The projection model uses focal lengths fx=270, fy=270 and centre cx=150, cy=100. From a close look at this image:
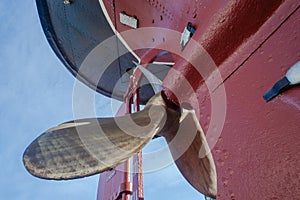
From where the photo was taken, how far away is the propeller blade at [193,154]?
4.42 ft

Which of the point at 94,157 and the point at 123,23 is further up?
the point at 123,23

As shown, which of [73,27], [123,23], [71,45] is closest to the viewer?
[123,23]

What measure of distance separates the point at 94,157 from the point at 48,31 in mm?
2204

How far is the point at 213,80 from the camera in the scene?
3.60ft

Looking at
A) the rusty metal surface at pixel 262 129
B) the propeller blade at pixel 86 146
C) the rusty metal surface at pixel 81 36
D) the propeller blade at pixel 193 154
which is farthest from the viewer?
the rusty metal surface at pixel 81 36

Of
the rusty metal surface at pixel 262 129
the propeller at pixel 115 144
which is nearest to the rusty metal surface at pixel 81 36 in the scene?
the propeller at pixel 115 144

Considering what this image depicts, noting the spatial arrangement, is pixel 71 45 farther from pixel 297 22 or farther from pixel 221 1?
pixel 297 22

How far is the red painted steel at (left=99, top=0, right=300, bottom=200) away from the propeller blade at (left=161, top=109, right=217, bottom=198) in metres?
0.22

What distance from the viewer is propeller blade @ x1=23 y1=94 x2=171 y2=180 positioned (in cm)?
84

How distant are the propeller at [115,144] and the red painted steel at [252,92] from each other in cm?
21

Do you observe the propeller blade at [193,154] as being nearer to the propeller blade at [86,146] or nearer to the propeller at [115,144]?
the propeller at [115,144]

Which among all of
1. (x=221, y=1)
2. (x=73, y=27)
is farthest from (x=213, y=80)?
(x=73, y=27)

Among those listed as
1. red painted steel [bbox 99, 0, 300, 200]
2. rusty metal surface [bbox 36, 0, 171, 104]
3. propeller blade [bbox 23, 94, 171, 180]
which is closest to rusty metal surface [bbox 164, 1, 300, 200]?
red painted steel [bbox 99, 0, 300, 200]

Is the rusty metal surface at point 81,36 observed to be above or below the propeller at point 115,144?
above
